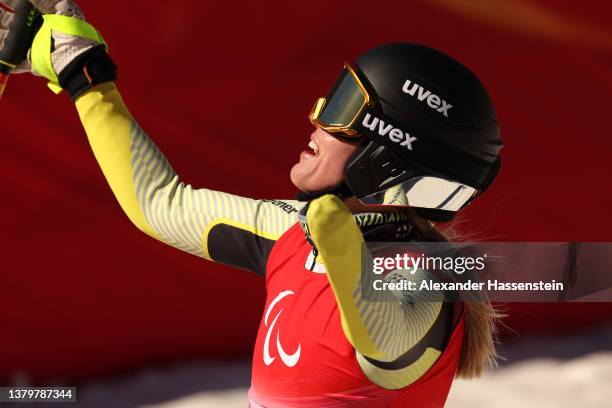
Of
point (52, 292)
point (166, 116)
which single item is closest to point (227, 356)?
point (52, 292)

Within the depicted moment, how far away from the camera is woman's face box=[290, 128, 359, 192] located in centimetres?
147

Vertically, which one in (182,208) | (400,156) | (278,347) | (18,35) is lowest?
(278,347)

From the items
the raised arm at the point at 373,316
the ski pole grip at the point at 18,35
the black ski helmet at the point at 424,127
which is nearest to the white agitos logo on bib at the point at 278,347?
the raised arm at the point at 373,316

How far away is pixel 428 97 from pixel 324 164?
182mm

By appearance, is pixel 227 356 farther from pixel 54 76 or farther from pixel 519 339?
pixel 54 76

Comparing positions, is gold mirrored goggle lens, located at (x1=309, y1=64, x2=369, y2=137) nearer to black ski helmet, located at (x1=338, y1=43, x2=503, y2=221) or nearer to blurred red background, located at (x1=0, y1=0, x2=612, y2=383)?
black ski helmet, located at (x1=338, y1=43, x2=503, y2=221)

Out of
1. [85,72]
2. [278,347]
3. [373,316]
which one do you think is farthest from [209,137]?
[373,316]

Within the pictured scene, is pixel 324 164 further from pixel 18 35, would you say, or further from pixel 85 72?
pixel 18 35

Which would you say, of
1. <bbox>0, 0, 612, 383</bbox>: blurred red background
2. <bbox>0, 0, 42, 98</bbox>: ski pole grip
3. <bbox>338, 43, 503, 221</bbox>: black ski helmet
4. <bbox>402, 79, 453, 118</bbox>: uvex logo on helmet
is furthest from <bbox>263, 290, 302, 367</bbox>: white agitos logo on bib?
<bbox>0, 0, 612, 383</bbox>: blurred red background

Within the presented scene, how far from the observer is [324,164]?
147 cm

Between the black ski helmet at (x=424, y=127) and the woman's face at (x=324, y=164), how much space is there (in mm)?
24

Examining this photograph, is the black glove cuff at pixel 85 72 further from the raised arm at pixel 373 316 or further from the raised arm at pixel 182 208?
the raised arm at pixel 373 316

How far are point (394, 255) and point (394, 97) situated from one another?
0.23 meters

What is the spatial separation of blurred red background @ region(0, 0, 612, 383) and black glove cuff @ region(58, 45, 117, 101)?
1008mm
